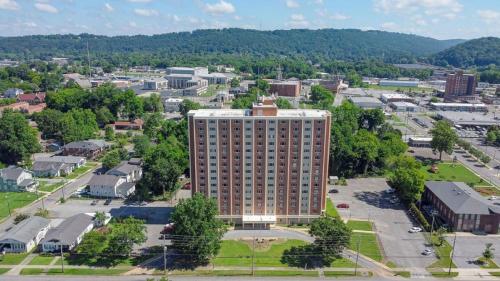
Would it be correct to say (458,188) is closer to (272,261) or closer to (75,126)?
(272,261)

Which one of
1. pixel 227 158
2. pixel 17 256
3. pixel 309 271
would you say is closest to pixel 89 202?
pixel 17 256

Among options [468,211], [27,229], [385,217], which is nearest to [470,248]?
[468,211]

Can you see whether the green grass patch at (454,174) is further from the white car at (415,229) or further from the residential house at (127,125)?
the residential house at (127,125)

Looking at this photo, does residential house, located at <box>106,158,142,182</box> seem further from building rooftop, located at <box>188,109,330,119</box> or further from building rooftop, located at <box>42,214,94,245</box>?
building rooftop, located at <box>188,109,330,119</box>

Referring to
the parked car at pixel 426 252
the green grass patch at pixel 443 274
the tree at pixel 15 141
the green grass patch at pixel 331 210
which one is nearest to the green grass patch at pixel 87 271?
the green grass patch at pixel 331 210

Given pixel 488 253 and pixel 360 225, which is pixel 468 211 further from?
pixel 360 225

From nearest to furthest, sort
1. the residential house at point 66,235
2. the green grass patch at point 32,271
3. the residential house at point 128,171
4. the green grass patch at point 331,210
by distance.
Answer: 1. the green grass patch at point 32,271
2. the residential house at point 66,235
3. the green grass patch at point 331,210
4. the residential house at point 128,171
